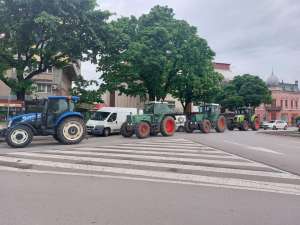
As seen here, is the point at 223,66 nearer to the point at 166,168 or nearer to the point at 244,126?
the point at 244,126

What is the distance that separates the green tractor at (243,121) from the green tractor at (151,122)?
1245cm

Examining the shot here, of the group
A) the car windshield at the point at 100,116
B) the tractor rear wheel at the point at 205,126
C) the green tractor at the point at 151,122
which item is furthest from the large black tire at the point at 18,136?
the tractor rear wheel at the point at 205,126

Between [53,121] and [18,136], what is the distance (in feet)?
6.37

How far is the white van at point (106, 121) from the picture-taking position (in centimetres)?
2408

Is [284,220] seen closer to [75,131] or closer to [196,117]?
[75,131]

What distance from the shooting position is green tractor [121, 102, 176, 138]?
21280 millimetres

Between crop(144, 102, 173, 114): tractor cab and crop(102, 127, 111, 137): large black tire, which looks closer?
crop(144, 102, 173, 114): tractor cab

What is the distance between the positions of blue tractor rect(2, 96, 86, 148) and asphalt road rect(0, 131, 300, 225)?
160 inches

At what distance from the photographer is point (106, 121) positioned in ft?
81.0

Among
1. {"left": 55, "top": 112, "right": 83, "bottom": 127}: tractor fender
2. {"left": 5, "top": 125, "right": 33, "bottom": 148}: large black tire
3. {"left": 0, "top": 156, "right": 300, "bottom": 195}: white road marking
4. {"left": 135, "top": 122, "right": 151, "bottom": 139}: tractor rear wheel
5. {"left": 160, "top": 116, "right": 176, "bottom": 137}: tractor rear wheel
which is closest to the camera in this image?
{"left": 0, "top": 156, "right": 300, "bottom": 195}: white road marking

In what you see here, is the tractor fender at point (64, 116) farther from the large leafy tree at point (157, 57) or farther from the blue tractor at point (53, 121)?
the large leafy tree at point (157, 57)

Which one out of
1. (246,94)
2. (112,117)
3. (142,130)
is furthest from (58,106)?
(246,94)

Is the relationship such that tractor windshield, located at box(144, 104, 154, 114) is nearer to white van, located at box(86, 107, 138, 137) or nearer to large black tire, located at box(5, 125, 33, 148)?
white van, located at box(86, 107, 138, 137)

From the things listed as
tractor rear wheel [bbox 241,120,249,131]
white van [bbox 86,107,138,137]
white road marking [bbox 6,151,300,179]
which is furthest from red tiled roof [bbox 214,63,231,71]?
white road marking [bbox 6,151,300,179]
